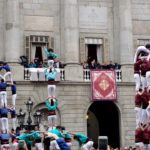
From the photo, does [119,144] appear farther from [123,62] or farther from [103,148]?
[103,148]

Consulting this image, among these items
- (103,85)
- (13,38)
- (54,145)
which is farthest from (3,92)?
(103,85)

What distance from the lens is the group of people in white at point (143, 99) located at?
2053cm

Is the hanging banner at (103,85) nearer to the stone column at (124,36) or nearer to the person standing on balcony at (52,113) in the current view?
the stone column at (124,36)

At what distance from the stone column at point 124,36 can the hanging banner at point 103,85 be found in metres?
1.41

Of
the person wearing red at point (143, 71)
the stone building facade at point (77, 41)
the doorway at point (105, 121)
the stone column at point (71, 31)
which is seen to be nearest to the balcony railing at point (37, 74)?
the stone building facade at point (77, 41)

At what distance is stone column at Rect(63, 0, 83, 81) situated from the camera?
4319 centimetres

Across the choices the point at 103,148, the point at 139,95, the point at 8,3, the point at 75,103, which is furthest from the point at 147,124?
the point at 8,3

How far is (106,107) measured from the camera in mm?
47719

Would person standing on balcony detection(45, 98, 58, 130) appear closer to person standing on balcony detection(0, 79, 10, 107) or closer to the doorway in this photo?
person standing on balcony detection(0, 79, 10, 107)

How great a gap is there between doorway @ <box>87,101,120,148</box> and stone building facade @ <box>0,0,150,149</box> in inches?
5.9

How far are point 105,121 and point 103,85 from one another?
6532mm

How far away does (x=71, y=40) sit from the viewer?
43.8m

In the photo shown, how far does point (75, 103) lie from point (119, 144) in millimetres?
5409

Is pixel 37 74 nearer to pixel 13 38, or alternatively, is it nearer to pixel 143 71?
pixel 13 38
